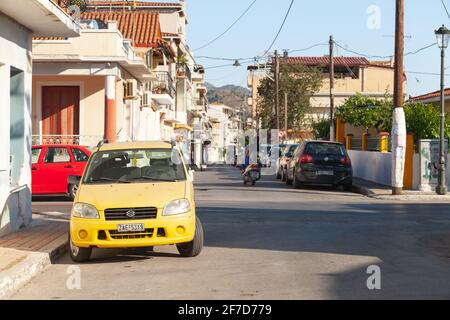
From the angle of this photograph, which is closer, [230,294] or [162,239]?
[230,294]

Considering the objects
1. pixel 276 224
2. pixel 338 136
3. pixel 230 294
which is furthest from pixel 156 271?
pixel 338 136

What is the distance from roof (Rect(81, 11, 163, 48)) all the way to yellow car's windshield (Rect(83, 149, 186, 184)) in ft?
102

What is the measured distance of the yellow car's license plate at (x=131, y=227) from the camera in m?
9.97

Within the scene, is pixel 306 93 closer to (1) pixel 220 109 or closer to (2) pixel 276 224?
(2) pixel 276 224

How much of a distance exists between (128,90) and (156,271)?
24.0 metres

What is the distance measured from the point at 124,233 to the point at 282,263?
2.12 meters

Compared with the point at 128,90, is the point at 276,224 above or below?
below

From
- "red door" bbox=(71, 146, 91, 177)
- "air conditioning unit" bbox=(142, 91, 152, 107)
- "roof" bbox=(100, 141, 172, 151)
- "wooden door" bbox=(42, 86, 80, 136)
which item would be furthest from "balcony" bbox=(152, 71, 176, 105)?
"roof" bbox=(100, 141, 172, 151)

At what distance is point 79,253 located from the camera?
1042cm

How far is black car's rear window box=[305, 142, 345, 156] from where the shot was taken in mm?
26031

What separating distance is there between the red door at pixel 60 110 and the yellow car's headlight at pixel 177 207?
2047cm

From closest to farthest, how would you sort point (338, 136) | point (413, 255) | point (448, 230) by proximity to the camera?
point (413, 255), point (448, 230), point (338, 136)

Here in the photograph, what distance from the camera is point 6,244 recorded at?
11500mm

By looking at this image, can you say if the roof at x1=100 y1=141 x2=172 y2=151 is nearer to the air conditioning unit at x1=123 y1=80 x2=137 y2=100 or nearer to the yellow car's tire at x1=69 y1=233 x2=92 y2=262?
the yellow car's tire at x1=69 y1=233 x2=92 y2=262
